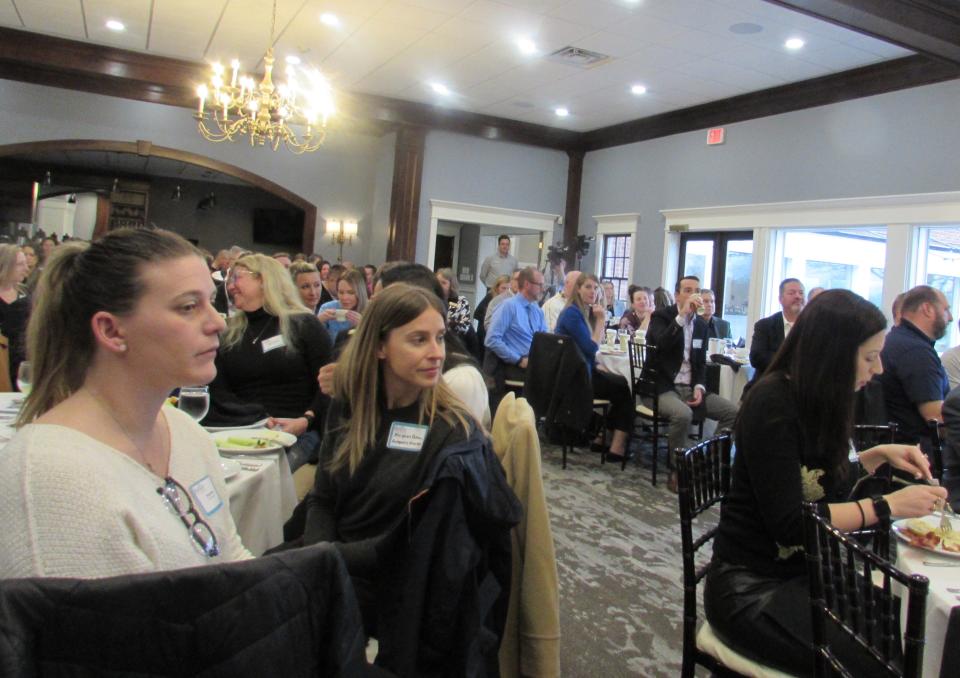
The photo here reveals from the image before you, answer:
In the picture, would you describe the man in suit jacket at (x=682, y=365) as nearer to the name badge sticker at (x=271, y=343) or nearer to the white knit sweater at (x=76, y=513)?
the name badge sticker at (x=271, y=343)

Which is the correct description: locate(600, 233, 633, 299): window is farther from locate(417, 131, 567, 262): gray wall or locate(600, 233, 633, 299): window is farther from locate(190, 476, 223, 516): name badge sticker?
locate(190, 476, 223, 516): name badge sticker

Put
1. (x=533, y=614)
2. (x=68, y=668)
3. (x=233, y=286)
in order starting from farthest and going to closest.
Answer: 1. (x=233, y=286)
2. (x=533, y=614)
3. (x=68, y=668)

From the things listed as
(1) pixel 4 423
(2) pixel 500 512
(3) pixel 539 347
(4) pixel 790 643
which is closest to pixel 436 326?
(2) pixel 500 512

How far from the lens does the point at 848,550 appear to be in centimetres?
135

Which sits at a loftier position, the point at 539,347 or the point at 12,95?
the point at 12,95

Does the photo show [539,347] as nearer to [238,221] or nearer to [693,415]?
[693,415]

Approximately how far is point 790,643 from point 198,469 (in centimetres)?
138

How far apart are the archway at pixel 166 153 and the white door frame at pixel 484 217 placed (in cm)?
174

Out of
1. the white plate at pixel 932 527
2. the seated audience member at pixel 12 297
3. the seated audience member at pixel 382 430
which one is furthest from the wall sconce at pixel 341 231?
the white plate at pixel 932 527

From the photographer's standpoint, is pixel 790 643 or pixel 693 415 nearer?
pixel 790 643

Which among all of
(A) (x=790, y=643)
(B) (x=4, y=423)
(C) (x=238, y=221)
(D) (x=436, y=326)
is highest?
(C) (x=238, y=221)

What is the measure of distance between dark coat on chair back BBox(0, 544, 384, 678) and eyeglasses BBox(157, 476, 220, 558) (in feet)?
1.29

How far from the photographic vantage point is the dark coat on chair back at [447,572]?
54.8 inches

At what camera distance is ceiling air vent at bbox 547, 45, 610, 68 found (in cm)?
669
